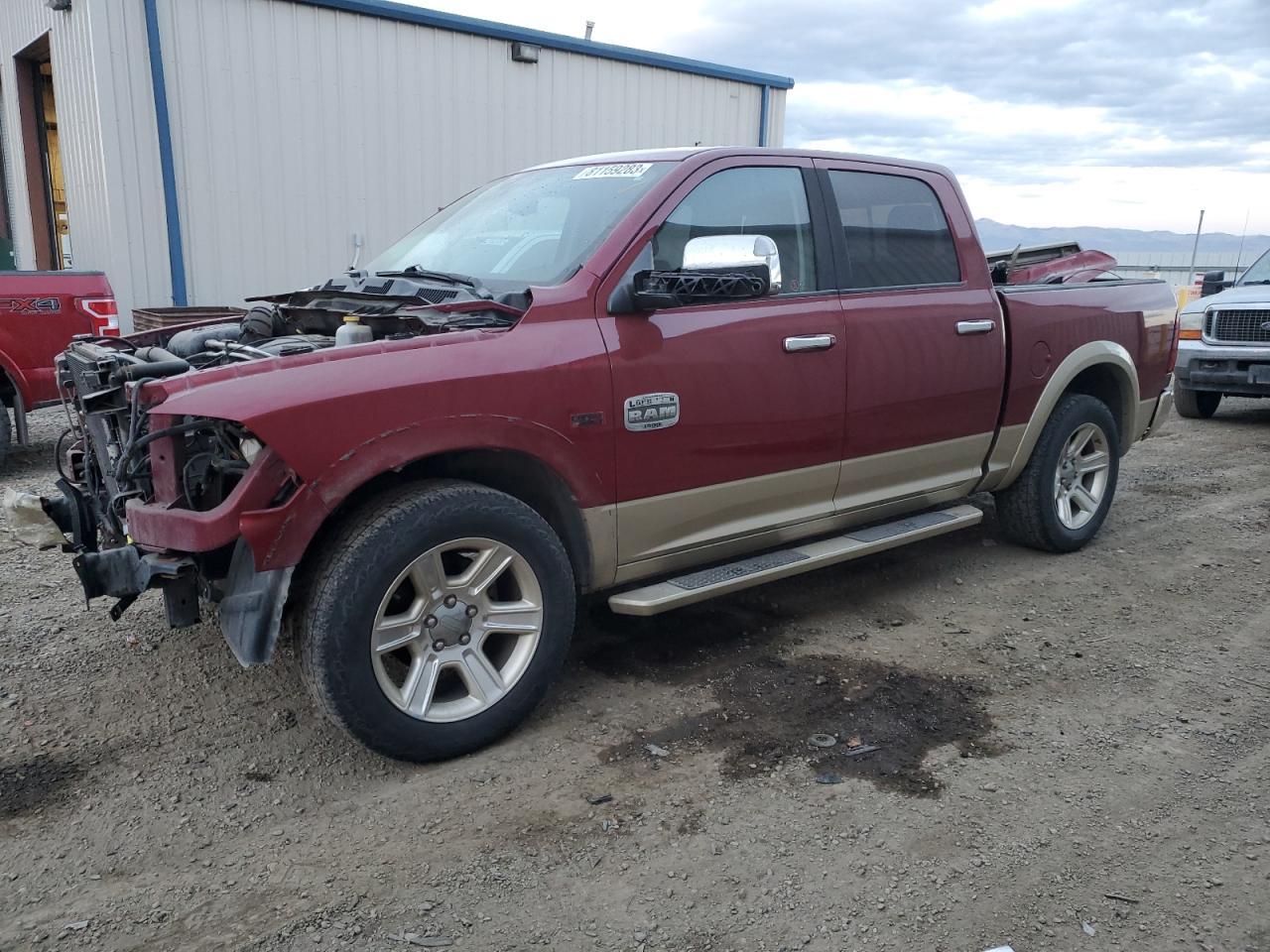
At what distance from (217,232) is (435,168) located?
7.98ft

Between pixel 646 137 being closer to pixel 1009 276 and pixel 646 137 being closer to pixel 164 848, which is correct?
pixel 1009 276

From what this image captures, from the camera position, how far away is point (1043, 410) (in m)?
5.11

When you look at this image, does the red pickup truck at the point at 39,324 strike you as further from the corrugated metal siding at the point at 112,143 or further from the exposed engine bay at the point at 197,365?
the exposed engine bay at the point at 197,365

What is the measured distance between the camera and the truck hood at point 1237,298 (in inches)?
382

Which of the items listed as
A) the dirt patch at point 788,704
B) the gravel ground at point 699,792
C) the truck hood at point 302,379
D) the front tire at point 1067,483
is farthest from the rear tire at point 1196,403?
the truck hood at point 302,379

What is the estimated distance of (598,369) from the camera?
11.2 ft

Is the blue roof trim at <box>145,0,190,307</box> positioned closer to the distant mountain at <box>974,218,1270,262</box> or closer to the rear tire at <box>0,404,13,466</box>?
the rear tire at <box>0,404,13,466</box>

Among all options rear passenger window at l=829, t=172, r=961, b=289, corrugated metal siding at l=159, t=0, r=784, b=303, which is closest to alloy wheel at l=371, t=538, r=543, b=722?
rear passenger window at l=829, t=172, r=961, b=289

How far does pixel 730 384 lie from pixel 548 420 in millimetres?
802

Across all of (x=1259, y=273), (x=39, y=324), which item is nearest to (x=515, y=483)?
(x=39, y=324)

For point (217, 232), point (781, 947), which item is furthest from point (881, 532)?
point (217, 232)

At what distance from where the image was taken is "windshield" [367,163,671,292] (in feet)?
12.1

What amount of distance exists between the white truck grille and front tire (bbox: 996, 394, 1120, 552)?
5222mm

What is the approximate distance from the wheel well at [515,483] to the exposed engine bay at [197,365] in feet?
1.37
